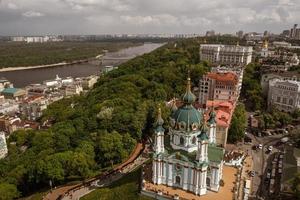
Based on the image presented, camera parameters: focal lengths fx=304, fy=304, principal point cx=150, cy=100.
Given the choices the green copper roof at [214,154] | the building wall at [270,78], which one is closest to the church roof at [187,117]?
the green copper roof at [214,154]

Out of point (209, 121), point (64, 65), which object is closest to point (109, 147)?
point (209, 121)

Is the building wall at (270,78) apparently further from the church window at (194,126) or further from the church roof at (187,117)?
the church window at (194,126)

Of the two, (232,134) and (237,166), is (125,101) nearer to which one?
(232,134)

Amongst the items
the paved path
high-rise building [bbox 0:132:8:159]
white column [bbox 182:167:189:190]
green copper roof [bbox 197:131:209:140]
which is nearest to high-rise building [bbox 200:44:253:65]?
the paved path

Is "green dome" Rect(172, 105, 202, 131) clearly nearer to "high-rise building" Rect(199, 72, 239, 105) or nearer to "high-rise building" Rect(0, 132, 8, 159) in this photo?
"high-rise building" Rect(199, 72, 239, 105)

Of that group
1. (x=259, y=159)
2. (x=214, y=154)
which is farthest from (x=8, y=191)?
(x=259, y=159)
